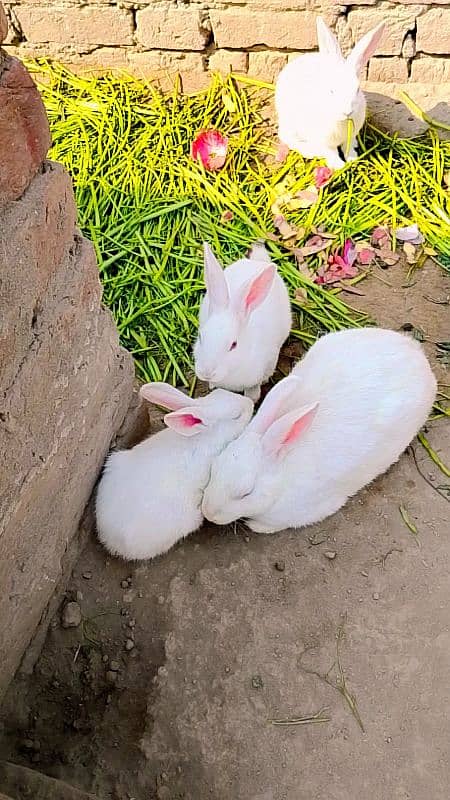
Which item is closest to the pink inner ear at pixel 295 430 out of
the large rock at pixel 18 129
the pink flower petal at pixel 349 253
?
the large rock at pixel 18 129

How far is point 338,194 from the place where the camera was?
364 centimetres

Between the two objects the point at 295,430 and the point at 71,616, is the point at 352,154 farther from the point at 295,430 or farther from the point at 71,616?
the point at 71,616

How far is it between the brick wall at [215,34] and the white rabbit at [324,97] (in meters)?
0.27

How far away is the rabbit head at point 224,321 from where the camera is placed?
2.63m

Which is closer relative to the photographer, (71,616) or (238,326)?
(71,616)

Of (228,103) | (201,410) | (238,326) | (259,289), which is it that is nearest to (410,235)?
(259,289)

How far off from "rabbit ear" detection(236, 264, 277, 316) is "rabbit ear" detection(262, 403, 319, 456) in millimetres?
499

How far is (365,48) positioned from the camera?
11.3 ft

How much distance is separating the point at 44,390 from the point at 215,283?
0.80 metres

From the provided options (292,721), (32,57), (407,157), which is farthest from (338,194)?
(292,721)

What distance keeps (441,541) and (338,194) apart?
71.8 inches

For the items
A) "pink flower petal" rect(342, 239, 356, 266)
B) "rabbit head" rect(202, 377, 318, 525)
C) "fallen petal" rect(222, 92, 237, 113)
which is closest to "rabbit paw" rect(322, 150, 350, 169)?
"pink flower petal" rect(342, 239, 356, 266)

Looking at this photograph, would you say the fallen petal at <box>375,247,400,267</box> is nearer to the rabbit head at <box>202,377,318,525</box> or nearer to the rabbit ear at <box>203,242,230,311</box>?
the rabbit ear at <box>203,242,230,311</box>

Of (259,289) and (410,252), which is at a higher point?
(259,289)
